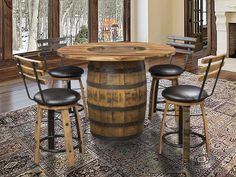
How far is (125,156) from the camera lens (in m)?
2.45

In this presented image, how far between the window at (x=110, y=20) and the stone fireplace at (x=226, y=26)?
2.34 meters

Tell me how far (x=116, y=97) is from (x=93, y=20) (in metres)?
4.54

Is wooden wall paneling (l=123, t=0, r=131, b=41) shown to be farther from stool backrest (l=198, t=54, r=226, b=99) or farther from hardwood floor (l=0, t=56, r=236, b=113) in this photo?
stool backrest (l=198, t=54, r=226, b=99)

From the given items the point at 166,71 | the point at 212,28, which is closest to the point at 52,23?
the point at 212,28

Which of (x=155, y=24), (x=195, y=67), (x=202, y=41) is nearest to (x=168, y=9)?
(x=155, y=24)

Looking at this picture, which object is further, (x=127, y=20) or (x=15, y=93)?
(x=127, y=20)

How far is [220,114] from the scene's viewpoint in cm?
342

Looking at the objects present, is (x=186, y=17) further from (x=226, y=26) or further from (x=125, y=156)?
(x=125, y=156)

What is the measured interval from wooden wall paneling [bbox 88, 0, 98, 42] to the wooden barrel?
4.27 metres

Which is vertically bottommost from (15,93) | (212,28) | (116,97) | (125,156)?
(125,156)

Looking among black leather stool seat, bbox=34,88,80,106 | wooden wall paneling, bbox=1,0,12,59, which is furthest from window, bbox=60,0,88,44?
black leather stool seat, bbox=34,88,80,106

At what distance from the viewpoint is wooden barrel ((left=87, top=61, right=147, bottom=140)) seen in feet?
8.18

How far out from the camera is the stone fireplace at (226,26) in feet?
19.8

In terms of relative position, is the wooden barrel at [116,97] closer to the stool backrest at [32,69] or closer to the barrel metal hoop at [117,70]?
the barrel metal hoop at [117,70]
